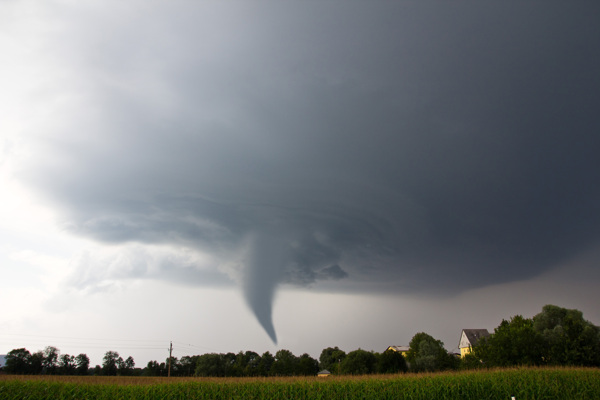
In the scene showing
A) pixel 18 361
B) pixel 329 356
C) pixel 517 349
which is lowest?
pixel 329 356

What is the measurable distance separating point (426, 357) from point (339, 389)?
78713mm

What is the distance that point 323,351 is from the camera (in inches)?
6890

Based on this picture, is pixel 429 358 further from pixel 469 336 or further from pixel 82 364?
pixel 82 364

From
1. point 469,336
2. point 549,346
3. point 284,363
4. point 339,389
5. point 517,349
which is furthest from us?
point 469,336

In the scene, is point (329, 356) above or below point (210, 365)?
below

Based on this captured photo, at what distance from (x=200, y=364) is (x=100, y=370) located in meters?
29.5

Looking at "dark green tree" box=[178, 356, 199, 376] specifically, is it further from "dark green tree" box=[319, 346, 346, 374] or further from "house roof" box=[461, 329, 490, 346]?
"house roof" box=[461, 329, 490, 346]

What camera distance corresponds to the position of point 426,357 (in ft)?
308

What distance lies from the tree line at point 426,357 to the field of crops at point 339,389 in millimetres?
28115

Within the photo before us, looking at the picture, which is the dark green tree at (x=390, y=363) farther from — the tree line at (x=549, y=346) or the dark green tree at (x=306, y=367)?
the dark green tree at (x=306, y=367)

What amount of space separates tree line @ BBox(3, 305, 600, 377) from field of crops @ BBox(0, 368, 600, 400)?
2812 centimetres

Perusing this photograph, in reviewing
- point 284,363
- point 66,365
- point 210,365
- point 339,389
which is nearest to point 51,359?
point 66,365

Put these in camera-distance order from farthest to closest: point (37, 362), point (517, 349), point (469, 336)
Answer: point (469, 336) → point (37, 362) → point (517, 349)

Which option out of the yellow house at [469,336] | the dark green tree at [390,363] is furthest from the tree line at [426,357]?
the yellow house at [469,336]
